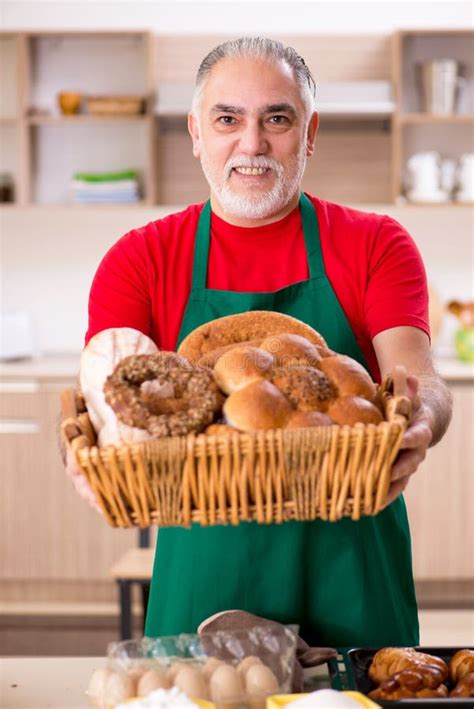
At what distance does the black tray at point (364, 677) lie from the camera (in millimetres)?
1215

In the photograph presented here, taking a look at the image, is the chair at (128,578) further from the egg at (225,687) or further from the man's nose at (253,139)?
the egg at (225,687)

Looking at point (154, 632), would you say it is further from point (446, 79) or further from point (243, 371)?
point (446, 79)

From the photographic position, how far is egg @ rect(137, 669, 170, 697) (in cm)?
117

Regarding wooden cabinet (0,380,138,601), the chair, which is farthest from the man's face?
wooden cabinet (0,380,138,601)

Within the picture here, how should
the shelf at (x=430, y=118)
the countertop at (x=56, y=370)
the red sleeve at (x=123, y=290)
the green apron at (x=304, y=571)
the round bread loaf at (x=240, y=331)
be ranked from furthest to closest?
the shelf at (x=430, y=118) → the countertop at (x=56, y=370) → the red sleeve at (x=123, y=290) → the green apron at (x=304, y=571) → the round bread loaf at (x=240, y=331)

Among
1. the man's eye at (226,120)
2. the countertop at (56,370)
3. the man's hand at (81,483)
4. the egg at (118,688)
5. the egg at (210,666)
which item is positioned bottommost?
the countertop at (56,370)

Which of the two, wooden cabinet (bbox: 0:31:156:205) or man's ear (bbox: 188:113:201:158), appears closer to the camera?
man's ear (bbox: 188:113:201:158)

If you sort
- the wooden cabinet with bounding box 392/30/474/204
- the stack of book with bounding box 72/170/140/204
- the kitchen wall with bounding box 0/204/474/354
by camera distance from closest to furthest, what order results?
the stack of book with bounding box 72/170/140/204 < the wooden cabinet with bounding box 392/30/474/204 < the kitchen wall with bounding box 0/204/474/354

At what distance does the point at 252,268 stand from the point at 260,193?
148 millimetres

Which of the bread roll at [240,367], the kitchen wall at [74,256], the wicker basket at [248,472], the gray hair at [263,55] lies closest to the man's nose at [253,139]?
the gray hair at [263,55]

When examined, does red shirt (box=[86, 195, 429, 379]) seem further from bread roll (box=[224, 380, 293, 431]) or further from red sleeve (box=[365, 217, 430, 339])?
bread roll (box=[224, 380, 293, 431])

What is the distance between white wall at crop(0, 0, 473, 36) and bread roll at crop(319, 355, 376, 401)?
11.9 ft

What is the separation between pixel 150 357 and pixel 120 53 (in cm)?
368

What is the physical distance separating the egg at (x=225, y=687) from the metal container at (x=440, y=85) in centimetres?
362
